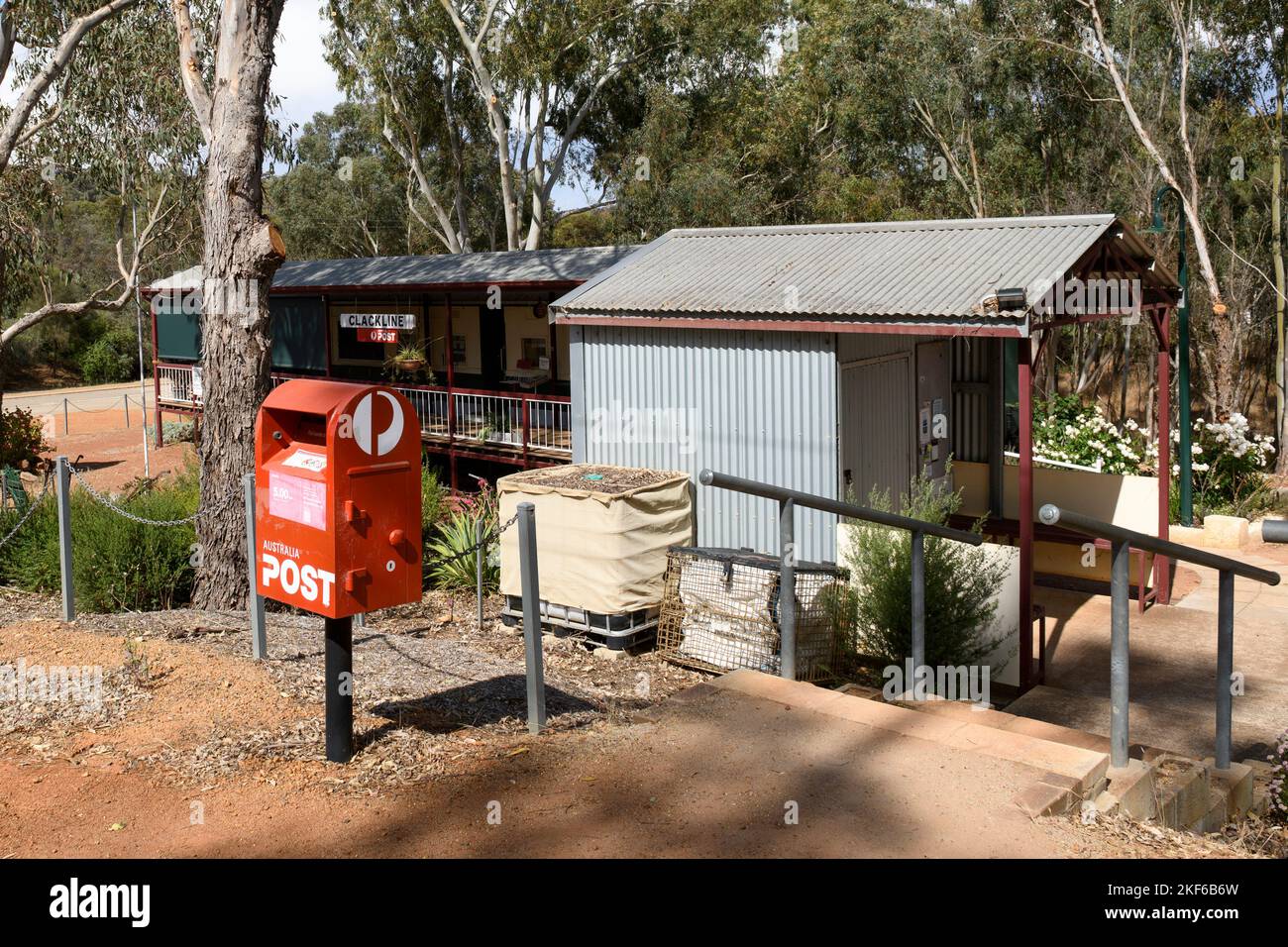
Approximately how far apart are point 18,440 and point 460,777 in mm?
18023

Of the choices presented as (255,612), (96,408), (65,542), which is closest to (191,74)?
(65,542)

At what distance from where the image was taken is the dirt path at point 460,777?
14.6ft

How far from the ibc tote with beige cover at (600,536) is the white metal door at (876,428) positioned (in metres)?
1.57

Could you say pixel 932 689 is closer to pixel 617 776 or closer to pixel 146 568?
pixel 617 776

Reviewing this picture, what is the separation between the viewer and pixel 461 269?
19.5 metres

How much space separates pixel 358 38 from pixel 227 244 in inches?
952

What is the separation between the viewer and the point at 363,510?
5156mm

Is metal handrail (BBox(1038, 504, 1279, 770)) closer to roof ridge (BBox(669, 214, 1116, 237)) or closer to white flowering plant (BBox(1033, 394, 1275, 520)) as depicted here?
roof ridge (BBox(669, 214, 1116, 237))

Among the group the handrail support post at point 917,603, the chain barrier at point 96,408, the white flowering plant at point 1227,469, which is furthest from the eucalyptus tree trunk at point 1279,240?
the chain barrier at point 96,408

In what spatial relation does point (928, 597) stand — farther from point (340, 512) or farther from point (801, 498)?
point (340, 512)

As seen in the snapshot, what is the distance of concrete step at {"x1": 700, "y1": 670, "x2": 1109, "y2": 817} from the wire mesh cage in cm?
196

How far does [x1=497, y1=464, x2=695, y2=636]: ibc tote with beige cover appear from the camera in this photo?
9.46 metres

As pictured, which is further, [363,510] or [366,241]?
[366,241]
